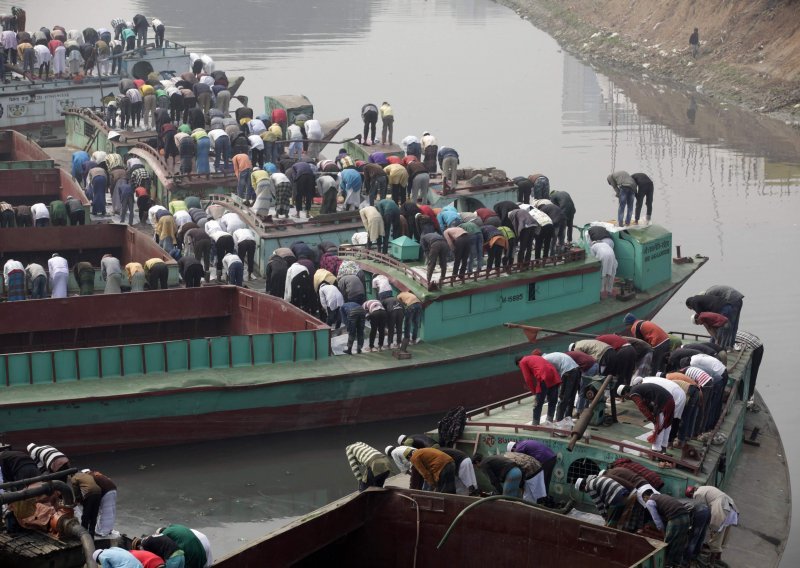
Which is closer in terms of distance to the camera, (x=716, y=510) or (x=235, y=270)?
(x=716, y=510)

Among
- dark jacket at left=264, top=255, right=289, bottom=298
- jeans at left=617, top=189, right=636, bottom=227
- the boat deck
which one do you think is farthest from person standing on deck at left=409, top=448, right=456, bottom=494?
jeans at left=617, top=189, right=636, bottom=227

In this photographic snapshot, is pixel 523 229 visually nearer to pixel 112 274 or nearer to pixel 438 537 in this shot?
pixel 112 274

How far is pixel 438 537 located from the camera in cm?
1602

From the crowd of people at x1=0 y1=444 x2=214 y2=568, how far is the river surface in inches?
116

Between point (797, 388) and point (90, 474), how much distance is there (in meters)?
13.8

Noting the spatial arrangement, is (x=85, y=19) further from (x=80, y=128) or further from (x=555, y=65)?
(x=80, y=128)

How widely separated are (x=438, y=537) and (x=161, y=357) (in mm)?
7100

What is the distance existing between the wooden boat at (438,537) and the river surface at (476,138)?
3.34 metres

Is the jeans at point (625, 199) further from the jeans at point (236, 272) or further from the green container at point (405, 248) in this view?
the jeans at point (236, 272)

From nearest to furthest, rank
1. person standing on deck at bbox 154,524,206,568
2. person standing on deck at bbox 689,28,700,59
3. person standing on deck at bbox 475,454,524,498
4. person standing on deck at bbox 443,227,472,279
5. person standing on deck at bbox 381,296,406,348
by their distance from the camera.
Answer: person standing on deck at bbox 154,524,206,568, person standing on deck at bbox 475,454,524,498, person standing on deck at bbox 381,296,406,348, person standing on deck at bbox 443,227,472,279, person standing on deck at bbox 689,28,700,59

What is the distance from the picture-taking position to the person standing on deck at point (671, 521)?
1504 centimetres

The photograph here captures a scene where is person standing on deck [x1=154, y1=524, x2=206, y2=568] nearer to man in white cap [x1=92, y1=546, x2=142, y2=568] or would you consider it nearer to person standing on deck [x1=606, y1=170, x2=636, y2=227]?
man in white cap [x1=92, y1=546, x2=142, y2=568]

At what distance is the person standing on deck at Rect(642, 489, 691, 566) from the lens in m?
15.0

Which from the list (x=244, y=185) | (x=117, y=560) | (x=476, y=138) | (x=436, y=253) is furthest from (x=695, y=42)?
(x=117, y=560)
